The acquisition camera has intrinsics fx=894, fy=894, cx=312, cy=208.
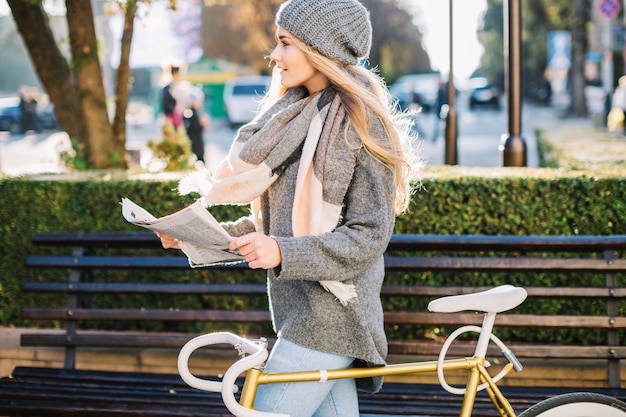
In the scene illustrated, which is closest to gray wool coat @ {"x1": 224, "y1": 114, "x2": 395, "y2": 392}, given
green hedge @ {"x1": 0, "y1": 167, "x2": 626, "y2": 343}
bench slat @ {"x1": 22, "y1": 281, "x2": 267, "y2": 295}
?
bench slat @ {"x1": 22, "y1": 281, "x2": 267, "y2": 295}

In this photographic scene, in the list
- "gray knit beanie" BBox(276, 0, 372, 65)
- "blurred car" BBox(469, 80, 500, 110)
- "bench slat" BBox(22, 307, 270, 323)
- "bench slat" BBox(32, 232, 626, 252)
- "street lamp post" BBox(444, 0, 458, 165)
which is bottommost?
"blurred car" BBox(469, 80, 500, 110)

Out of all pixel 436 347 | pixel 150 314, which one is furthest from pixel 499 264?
pixel 150 314

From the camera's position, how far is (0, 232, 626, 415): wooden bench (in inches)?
160

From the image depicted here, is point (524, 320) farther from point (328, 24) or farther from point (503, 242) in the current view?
point (328, 24)

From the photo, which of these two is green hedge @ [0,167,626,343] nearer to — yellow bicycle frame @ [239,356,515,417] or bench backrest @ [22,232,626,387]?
bench backrest @ [22,232,626,387]

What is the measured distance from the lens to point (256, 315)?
453cm

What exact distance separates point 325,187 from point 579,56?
3432cm

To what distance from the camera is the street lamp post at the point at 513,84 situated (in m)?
8.00

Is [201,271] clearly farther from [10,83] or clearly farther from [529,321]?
[10,83]

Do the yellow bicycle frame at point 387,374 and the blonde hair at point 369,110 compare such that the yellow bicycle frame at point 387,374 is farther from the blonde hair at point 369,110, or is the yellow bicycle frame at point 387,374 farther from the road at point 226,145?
the road at point 226,145

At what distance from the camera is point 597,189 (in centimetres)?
480

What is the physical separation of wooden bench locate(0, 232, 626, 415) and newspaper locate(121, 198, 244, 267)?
1402 millimetres

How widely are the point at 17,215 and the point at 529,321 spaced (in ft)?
10.2

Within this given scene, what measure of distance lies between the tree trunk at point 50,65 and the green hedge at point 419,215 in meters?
2.70
